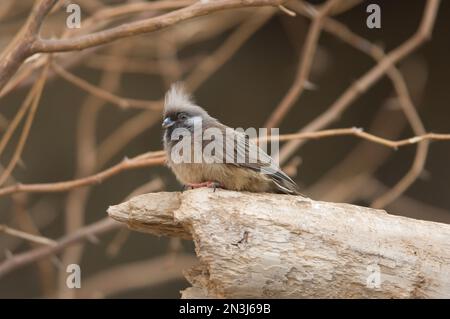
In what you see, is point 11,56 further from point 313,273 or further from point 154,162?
point 313,273

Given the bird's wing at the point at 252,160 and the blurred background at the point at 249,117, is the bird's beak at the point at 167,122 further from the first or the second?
the blurred background at the point at 249,117

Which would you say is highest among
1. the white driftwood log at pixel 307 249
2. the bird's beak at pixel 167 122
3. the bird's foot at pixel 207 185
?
the bird's beak at pixel 167 122

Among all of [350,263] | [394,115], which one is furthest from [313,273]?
[394,115]

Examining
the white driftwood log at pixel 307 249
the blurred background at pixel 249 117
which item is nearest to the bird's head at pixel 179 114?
the white driftwood log at pixel 307 249

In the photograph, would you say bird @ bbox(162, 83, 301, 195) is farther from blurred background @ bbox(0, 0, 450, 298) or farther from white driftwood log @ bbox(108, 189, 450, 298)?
blurred background @ bbox(0, 0, 450, 298)

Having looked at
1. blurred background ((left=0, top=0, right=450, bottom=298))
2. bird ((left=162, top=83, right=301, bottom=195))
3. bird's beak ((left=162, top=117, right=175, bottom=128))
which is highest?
blurred background ((left=0, top=0, right=450, bottom=298))

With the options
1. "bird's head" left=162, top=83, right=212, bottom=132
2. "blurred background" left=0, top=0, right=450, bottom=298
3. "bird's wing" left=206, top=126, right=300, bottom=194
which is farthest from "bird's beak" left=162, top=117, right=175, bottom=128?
"blurred background" left=0, top=0, right=450, bottom=298
